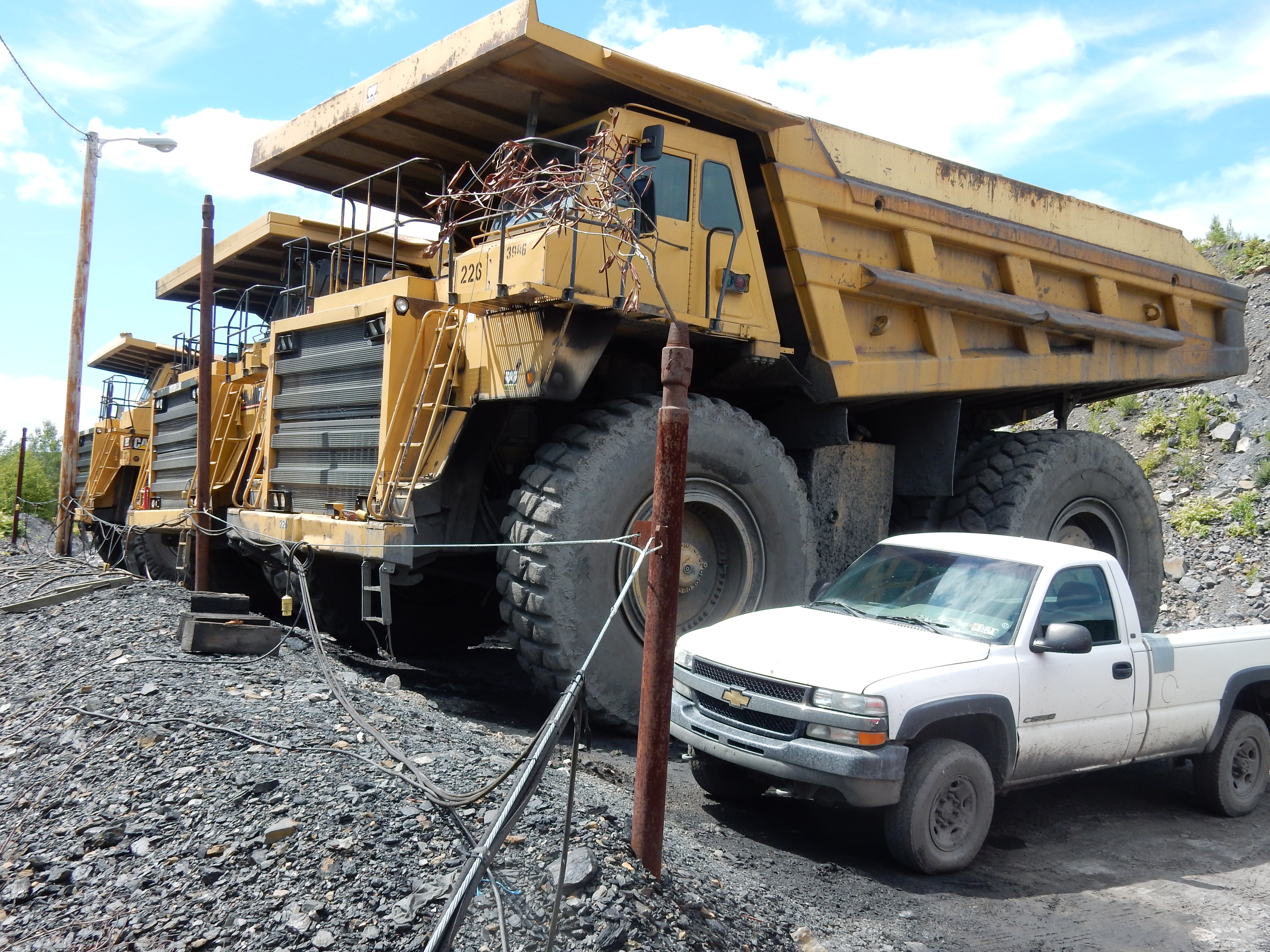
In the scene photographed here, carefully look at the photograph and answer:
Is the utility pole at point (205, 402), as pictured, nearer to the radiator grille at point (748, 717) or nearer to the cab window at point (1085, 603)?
the radiator grille at point (748, 717)

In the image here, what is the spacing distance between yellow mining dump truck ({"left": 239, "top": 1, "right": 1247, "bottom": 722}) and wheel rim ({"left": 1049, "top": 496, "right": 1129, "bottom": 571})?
6cm

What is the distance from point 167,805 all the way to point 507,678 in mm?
4407

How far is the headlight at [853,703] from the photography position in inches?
183

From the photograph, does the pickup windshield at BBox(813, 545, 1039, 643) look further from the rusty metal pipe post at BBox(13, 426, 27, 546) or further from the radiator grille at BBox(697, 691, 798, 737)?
the rusty metal pipe post at BBox(13, 426, 27, 546)

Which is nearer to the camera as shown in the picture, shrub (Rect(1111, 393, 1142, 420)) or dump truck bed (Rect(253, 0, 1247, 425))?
dump truck bed (Rect(253, 0, 1247, 425))

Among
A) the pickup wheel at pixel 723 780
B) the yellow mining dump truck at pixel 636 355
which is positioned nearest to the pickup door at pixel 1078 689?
the pickup wheel at pixel 723 780

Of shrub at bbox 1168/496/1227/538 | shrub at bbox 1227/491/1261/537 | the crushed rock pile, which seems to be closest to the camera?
the crushed rock pile

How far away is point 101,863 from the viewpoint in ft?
11.7

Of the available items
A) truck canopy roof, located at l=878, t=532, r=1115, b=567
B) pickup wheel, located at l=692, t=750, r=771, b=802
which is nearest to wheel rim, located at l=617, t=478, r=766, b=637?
truck canopy roof, located at l=878, t=532, r=1115, b=567

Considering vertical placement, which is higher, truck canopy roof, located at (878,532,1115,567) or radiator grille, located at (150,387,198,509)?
radiator grille, located at (150,387,198,509)

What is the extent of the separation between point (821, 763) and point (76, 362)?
13871 millimetres

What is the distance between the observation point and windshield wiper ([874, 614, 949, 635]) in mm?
5438

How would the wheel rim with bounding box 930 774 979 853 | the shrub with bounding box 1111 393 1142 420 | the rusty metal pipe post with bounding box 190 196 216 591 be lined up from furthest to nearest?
1. the shrub with bounding box 1111 393 1142 420
2. the rusty metal pipe post with bounding box 190 196 216 591
3. the wheel rim with bounding box 930 774 979 853

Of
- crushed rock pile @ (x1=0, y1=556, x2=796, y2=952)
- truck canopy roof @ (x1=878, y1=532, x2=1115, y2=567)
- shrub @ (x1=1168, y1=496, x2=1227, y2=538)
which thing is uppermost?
shrub @ (x1=1168, y1=496, x2=1227, y2=538)
